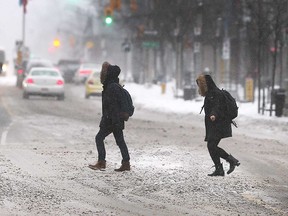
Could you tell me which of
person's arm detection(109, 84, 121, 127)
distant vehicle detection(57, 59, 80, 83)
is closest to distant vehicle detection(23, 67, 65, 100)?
person's arm detection(109, 84, 121, 127)

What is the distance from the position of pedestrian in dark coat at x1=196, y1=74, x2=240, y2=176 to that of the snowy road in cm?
28

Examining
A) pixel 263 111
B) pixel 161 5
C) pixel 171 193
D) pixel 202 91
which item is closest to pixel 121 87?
pixel 202 91

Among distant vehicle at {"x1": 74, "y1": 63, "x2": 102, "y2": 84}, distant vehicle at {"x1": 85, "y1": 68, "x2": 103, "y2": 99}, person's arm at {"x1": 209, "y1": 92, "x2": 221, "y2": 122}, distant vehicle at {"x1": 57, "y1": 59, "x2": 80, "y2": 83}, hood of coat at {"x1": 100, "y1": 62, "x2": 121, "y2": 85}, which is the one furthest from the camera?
distant vehicle at {"x1": 57, "y1": 59, "x2": 80, "y2": 83}

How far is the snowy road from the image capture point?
873 centimetres

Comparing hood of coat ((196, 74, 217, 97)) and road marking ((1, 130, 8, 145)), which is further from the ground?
hood of coat ((196, 74, 217, 97))

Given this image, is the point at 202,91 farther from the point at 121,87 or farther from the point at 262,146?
the point at 262,146

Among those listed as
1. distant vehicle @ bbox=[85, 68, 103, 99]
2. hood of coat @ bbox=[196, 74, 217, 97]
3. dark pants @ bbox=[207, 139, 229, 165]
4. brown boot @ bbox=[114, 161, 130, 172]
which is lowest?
distant vehicle @ bbox=[85, 68, 103, 99]

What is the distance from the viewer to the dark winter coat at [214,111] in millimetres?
11078

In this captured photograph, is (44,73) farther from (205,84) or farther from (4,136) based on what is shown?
(205,84)

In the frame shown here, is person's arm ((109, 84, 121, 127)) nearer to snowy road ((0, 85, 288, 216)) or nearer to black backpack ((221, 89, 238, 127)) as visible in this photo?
snowy road ((0, 85, 288, 216))

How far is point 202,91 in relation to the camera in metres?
11.2

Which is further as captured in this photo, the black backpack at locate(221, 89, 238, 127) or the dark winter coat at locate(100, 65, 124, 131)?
the dark winter coat at locate(100, 65, 124, 131)

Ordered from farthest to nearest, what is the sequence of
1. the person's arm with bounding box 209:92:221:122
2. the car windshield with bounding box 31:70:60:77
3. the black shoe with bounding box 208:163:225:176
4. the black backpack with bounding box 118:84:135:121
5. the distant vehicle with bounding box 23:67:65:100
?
the car windshield with bounding box 31:70:60:77
the distant vehicle with bounding box 23:67:65:100
the black backpack with bounding box 118:84:135:121
the black shoe with bounding box 208:163:225:176
the person's arm with bounding box 209:92:221:122

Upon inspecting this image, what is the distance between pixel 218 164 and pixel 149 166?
136cm
